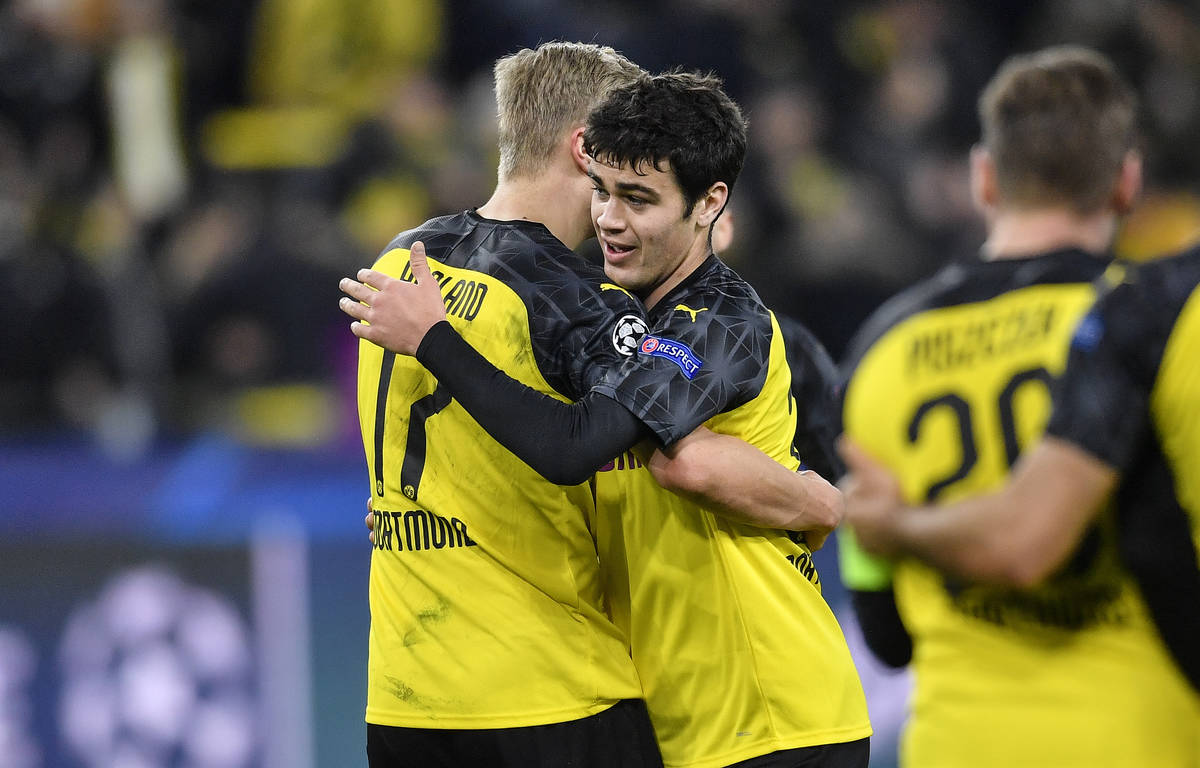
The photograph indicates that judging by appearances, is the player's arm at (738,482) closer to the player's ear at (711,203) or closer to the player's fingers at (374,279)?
the player's ear at (711,203)

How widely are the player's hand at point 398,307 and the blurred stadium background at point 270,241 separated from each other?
11.2 ft

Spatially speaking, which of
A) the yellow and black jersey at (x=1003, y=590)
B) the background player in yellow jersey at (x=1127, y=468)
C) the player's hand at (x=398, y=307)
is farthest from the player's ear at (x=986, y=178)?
the player's hand at (x=398, y=307)

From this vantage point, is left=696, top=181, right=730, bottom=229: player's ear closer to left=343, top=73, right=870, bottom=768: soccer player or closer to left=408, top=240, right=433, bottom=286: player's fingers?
left=343, top=73, right=870, bottom=768: soccer player

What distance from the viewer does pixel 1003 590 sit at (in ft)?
8.93

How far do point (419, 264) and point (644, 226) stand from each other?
0.52 metres

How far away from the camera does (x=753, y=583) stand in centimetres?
354

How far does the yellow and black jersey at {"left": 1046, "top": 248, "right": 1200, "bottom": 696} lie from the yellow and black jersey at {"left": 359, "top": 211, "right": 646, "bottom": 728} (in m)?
1.10

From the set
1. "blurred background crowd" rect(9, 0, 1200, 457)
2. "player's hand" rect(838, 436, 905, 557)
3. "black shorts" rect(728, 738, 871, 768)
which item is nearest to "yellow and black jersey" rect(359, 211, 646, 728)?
"black shorts" rect(728, 738, 871, 768)

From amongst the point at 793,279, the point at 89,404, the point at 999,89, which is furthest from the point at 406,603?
the point at 89,404

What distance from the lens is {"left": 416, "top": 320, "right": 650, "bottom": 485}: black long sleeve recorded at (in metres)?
3.13

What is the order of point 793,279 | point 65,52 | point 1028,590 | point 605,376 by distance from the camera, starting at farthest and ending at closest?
point 65,52, point 793,279, point 605,376, point 1028,590

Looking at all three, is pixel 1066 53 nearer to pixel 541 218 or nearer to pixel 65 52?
pixel 541 218

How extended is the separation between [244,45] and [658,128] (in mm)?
7775

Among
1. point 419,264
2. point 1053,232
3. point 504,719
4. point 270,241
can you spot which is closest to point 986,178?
point 1053,232
